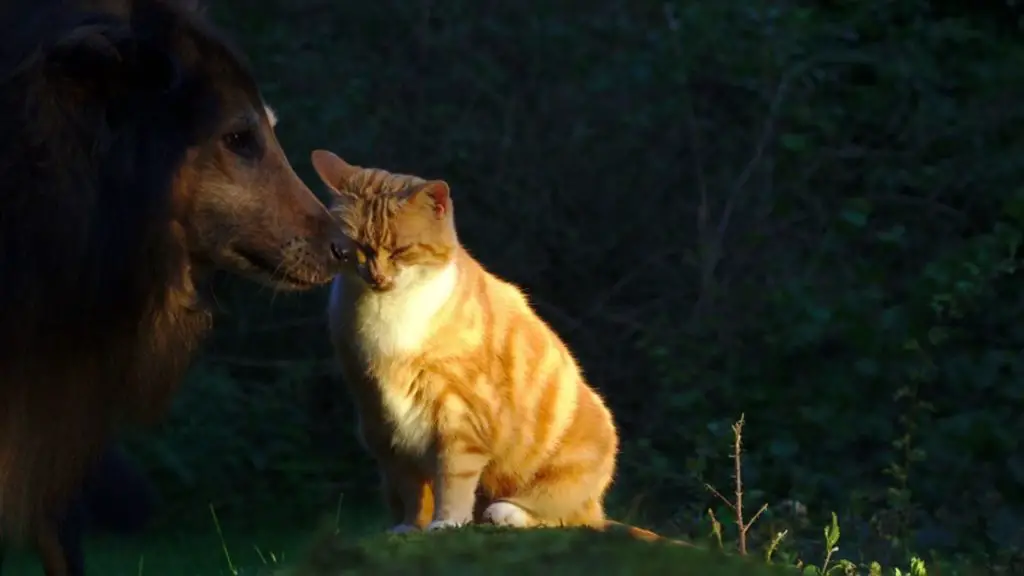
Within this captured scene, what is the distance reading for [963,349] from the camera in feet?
21.4

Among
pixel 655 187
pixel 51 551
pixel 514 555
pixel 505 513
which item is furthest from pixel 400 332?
pixel 655 187

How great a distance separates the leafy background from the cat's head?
2142mm

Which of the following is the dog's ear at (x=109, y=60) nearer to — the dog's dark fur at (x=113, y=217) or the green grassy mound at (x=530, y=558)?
the dog's dark fur at (x=113, y=217)

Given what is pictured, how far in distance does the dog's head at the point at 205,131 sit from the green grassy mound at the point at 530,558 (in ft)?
6.00

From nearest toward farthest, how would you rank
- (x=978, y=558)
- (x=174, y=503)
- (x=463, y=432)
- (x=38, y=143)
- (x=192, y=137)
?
(x=38, y=143) → (x=192, y=137) → (x=463, y=432) → (x=978, y=558) → (x=174, y=503)

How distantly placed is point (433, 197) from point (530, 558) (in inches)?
121

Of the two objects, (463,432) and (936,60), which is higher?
(936,60)

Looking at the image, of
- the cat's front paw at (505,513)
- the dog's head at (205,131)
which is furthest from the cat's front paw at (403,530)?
the dog's head at (205,131)

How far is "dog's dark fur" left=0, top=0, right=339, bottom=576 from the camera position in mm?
3205

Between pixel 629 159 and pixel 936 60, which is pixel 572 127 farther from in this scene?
pixel 936 60

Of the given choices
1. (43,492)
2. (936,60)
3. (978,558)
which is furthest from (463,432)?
(936,60)

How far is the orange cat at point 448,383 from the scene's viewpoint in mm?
4035

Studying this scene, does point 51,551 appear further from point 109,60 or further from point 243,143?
point 109,60

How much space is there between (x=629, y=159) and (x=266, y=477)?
220 centimetres
